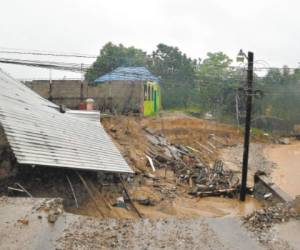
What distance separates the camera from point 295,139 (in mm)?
39469

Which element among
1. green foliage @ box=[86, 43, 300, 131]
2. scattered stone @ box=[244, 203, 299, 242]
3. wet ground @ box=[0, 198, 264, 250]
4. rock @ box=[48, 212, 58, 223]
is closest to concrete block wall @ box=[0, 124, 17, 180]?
→ wet ground @ box=[0, 198, 264, 250]

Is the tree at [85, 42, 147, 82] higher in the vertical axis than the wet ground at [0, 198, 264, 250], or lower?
higher

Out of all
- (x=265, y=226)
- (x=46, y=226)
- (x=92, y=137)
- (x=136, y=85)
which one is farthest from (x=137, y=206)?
(x=136, y=85)

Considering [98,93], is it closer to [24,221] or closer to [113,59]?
[113,59]

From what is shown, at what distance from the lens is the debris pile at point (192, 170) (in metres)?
18.3

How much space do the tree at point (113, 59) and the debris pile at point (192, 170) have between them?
1779cm

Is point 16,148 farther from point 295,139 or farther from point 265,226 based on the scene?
point 295,139

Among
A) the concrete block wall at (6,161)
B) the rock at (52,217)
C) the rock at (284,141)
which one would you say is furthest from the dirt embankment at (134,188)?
the rock at (284,141)

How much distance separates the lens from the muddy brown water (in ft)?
69.6

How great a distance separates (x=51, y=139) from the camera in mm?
12125

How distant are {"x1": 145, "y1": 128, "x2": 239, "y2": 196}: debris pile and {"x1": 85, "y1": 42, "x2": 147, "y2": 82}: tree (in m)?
17.8

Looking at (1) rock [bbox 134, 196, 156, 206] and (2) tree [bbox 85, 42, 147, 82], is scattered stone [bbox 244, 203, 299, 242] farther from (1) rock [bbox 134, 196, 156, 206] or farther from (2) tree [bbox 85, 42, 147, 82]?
(2) tree [bbox 85, 42, 147, 82]

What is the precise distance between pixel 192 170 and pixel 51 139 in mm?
10851

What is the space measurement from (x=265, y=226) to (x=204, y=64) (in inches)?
1673
